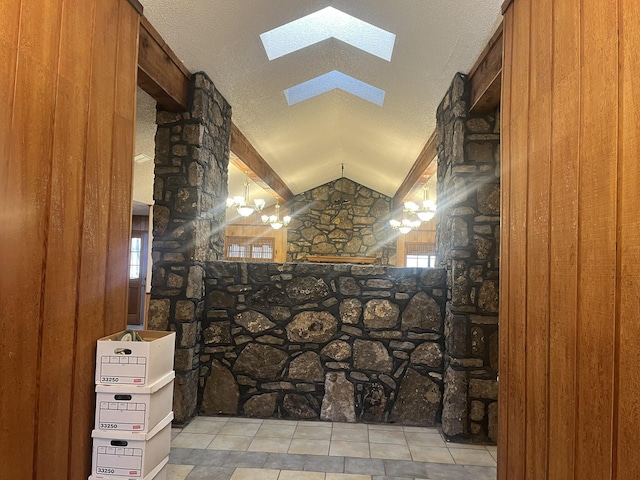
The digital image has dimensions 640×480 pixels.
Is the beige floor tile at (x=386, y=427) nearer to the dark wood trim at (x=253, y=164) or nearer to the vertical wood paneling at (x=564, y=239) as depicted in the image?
the vertical wood paneling at (x=564, y=239)

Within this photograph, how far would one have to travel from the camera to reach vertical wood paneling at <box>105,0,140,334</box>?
1.91m

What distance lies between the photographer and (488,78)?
2.64 meters

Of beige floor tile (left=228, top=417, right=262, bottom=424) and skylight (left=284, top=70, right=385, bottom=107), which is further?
skylight (left=284, top=70, right=385, bottom=107)

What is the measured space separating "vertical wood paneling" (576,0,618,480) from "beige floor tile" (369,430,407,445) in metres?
1.93

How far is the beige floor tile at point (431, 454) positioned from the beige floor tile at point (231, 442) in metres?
1.11

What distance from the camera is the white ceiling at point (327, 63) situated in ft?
8.41

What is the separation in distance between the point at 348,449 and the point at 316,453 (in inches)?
8.8

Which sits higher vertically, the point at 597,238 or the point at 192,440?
the point at 597,238

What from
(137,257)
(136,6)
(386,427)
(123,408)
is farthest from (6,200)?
(137,257)

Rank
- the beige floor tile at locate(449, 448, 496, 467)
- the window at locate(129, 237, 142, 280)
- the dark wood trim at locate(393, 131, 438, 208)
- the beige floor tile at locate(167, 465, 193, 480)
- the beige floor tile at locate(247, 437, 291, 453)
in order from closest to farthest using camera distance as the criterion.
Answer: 1. the beige floor tile at locate(167, 465, 193, 480)
2. the beige floor tile at locate(449, 448, 496, 467)
3. the beige floor tile at locate(247, 437, 291, 453)
4. the dark wood trim at locate(393, 131, 438, 208)
5. the window at locate(129, 237, 142, 280)

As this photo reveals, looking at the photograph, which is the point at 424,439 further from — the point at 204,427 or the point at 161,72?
the point at 161,72

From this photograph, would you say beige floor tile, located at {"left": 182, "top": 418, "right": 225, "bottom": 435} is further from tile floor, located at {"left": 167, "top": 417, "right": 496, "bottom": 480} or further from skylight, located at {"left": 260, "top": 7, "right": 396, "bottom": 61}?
skylight, located at {"left": 260, "top": 7, "right": 396, "bottom": 61}

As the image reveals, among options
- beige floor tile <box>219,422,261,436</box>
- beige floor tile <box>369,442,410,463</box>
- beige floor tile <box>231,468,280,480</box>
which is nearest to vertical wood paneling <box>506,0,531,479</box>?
beige floor tile <box>369,442,410,463</box>

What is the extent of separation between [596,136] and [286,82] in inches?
122
